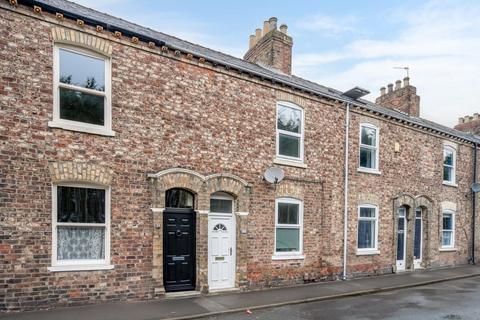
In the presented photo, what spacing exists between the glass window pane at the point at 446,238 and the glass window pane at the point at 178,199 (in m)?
13.8

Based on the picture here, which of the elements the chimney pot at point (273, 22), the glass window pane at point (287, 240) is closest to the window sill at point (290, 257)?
the glass window pane at point (287, 240)

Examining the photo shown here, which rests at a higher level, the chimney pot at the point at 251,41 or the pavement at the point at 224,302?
the chimney pot at the point at 251,41

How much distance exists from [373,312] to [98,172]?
7.39 meters

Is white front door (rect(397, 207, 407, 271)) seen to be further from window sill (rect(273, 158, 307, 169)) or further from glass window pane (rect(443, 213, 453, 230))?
window sill (rect(273, 158, 307, 169))

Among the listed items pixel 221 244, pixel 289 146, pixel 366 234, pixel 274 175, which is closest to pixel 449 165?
pixel 366 234

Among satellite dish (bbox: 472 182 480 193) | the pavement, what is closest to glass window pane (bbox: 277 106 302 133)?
the pavement

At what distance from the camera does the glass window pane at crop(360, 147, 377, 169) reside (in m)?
15.1

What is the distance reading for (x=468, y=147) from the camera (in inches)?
789

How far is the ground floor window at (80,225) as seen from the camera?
873cm

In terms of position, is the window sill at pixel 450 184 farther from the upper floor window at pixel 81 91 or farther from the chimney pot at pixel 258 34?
the upper floor window at pixel 81 91

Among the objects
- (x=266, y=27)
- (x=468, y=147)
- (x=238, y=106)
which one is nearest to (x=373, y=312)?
(x=238, y=106)

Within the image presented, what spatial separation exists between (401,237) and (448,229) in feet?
13.1

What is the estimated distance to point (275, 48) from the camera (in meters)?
15.7

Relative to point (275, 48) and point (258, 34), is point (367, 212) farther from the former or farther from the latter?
point (258, 34)
